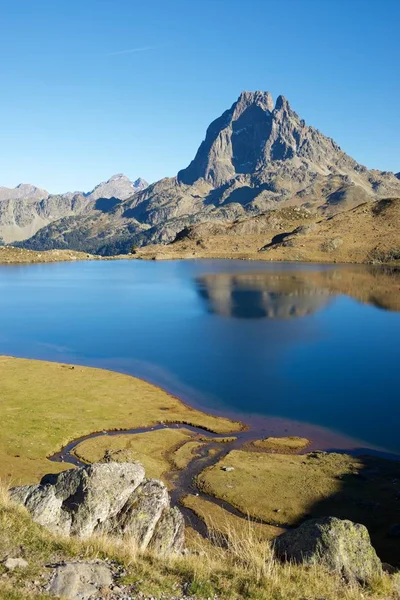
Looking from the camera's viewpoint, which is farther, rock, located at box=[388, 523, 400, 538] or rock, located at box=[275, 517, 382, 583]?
rock, located at box=[388, 523, 400, 538]

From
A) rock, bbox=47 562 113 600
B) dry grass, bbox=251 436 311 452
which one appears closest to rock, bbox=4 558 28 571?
rock, bbox=47 562 113 600

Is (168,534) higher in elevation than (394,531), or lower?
higher

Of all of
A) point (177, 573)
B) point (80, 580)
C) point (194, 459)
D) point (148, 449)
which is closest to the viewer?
point (80, 580)

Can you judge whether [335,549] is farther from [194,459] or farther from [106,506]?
[194,459]

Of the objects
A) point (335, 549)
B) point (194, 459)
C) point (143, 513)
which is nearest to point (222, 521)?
point (194, 459)

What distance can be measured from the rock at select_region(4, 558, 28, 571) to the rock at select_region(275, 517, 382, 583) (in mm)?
8353

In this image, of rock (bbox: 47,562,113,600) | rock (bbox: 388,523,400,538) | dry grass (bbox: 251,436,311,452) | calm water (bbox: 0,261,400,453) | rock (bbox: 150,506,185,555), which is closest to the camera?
rock (bbox: 47,562,113,600)

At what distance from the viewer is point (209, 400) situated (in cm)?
4831

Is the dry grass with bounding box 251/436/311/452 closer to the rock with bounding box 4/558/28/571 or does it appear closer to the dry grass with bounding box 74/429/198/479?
the dry grass with bounding box 74/429/198/479

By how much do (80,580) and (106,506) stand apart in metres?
5.61

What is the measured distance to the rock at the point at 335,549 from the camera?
615 inches

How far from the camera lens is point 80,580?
12328mm

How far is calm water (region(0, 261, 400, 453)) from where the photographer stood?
47.6 metres

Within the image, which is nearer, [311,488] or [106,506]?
[106,506]
